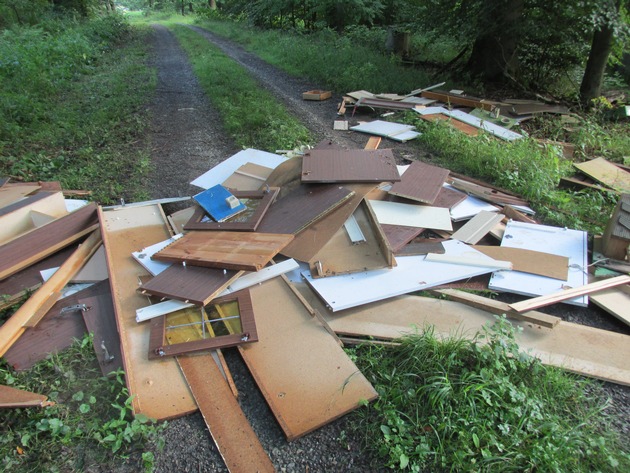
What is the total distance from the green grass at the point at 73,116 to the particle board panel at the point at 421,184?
2.95 metres

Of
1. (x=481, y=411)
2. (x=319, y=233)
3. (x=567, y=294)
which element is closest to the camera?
(x=481, y=411)

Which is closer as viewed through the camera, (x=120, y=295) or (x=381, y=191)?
(x=120, y=295)

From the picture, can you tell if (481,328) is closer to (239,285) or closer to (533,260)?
(533,260)

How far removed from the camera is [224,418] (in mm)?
2289

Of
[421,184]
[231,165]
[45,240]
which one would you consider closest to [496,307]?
[421,184]

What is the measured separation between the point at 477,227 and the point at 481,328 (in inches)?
51.7

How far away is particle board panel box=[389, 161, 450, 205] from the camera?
4.02m

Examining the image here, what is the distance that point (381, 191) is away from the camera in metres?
4.29

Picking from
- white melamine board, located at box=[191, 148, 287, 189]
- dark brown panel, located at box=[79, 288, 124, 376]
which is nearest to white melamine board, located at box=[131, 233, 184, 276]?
dark brown panel, located at box=[79, 288, 124, 376]

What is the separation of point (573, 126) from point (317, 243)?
6.12 metres

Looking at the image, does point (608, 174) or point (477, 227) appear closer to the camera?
point (477, 227)

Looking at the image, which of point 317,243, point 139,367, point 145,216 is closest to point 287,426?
point 139,367

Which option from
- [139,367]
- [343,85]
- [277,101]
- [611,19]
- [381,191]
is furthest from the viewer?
[343,85]

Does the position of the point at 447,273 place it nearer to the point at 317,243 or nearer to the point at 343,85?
the point at 317,243
